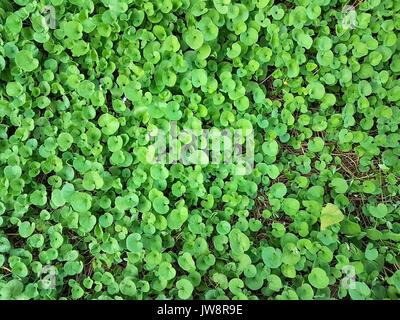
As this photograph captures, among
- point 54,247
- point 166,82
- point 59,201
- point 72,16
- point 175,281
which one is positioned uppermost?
point 72,16

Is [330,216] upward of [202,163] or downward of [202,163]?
downward

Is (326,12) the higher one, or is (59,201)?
(326,12)

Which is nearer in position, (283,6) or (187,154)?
(187,154)

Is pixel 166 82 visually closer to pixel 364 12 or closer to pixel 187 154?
pixel 187 154
